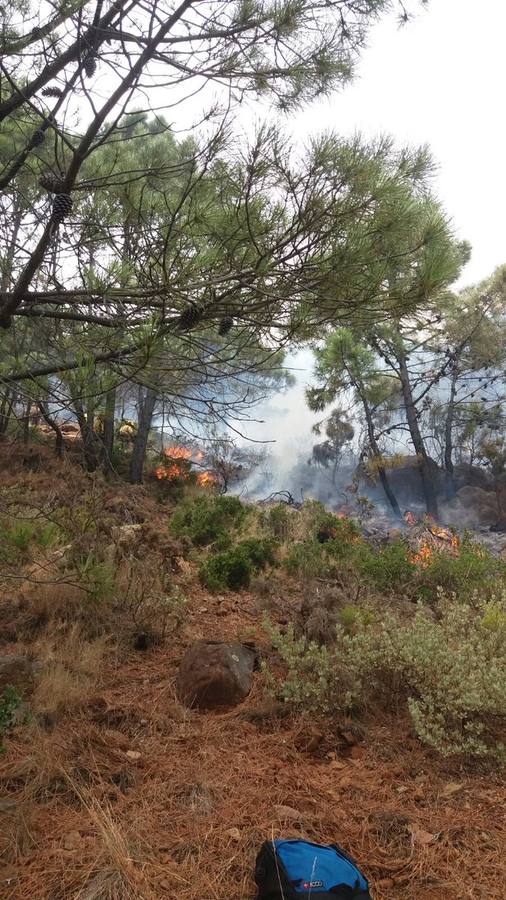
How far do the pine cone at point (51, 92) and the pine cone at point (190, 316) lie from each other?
132cm

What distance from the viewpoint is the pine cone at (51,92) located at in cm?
246

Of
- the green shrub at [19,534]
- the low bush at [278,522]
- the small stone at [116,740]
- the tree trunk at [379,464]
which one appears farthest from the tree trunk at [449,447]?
the small stone at [116,740]

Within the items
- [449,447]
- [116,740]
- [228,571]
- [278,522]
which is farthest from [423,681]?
[449,447]

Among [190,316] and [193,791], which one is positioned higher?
[190,316]

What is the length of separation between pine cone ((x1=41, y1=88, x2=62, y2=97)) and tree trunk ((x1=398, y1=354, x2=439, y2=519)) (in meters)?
10.6

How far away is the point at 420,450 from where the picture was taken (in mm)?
12227

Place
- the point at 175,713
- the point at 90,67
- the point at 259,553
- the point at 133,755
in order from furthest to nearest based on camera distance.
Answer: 1. the point at 259,553
2. the point at 175,713
3. the point at 90,67
4. the point at 133,755

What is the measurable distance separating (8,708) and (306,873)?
4.76 ft

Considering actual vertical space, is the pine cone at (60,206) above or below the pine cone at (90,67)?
below

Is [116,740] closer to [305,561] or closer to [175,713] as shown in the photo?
[175,713]

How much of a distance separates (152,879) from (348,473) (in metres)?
11.6

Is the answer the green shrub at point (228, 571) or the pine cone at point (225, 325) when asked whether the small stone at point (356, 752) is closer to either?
the pine cone at point (225, 325)

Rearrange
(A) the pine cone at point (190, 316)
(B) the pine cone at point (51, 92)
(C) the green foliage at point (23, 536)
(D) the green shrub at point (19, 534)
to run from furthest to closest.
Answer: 1. (D) the green shrub at point (19, 534)
2. (C) the green foliage at point (23, 536)
3. (B) the pine cone at point (51, 92)
4. (A) the pine cone at point (190, 316)

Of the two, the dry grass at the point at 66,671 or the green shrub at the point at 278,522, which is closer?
the dry grass at the point at 66,671
